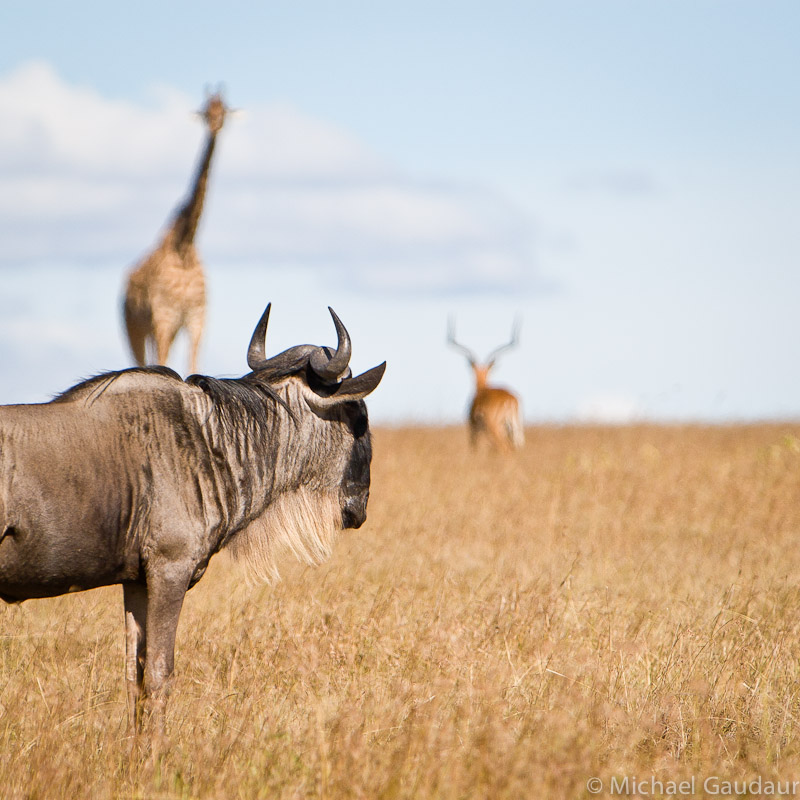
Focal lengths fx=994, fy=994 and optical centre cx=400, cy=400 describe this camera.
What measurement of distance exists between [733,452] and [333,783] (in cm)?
1210

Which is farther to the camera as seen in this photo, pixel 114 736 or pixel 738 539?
pixel 738 539

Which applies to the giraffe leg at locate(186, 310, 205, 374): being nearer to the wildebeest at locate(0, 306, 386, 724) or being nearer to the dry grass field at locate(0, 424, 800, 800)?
the dry grass field at locate(0, 424, 800, 800)

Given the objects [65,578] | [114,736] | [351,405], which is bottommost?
[114,736]

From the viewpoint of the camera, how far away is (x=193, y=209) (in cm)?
1123

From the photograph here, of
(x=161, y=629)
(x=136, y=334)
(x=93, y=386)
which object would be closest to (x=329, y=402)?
(x=93, y=386)

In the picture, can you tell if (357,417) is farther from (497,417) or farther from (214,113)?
(497,417)

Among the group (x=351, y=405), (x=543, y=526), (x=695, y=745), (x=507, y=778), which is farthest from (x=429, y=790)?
(x=543, y=526)

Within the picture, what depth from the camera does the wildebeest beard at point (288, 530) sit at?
14.5 feet

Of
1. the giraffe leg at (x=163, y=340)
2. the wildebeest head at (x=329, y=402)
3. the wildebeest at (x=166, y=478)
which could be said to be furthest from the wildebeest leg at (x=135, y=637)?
the giraffe leg at (x=163, y=340)

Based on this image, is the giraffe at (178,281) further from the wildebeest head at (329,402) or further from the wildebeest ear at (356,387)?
the wildebeest ear at (356,387)

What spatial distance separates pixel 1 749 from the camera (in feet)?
11.5

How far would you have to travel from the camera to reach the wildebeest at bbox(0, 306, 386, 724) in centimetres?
361

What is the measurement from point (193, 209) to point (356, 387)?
7.44 meters

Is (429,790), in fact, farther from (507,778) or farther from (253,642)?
(253,642)
